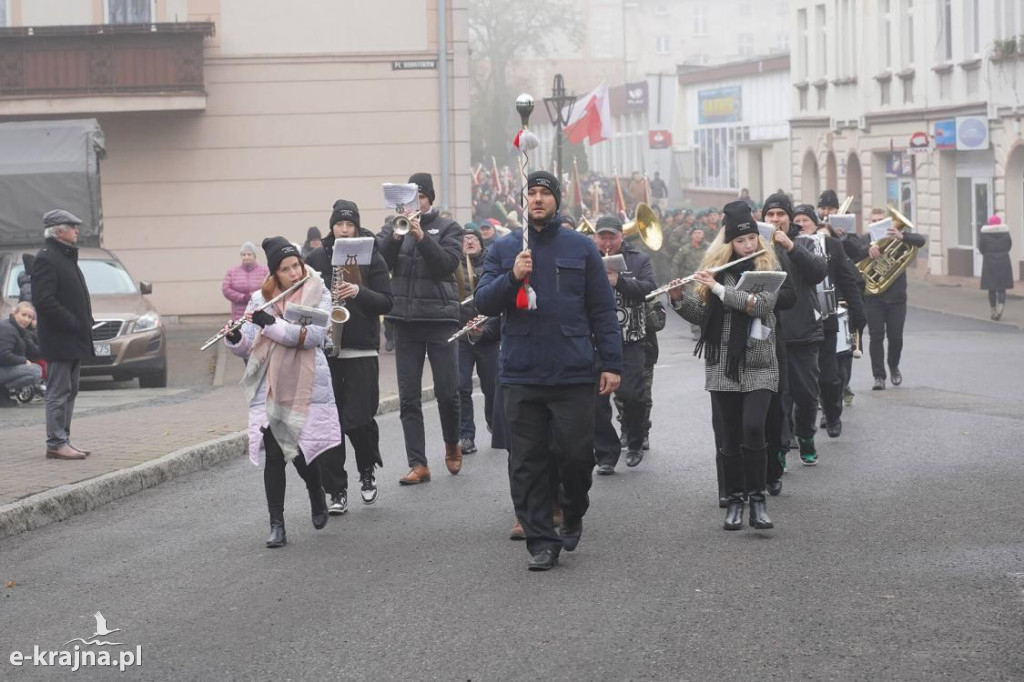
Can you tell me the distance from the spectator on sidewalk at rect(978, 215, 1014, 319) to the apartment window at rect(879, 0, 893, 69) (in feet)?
45.7

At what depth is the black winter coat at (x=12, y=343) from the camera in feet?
54.1

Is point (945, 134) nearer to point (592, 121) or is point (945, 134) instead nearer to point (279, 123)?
point (592, 121)

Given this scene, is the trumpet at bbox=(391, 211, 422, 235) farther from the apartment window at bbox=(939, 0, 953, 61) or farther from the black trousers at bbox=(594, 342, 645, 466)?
the apartment window at bbox=(939, 0, 953, 61)

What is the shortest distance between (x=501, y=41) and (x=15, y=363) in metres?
69.6

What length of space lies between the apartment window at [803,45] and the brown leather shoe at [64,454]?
38377 mm

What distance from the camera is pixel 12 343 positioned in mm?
16578

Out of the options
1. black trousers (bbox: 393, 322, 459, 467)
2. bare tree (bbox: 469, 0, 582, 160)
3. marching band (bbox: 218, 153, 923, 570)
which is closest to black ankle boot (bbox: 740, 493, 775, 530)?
marching band (bbox: 218, 153, 923, 570)

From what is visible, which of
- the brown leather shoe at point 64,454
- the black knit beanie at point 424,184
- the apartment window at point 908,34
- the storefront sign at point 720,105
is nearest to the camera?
the black knit beanie at point 424,184

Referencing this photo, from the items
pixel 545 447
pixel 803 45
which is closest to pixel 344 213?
pixel 545 447

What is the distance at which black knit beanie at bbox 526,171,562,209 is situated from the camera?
7.77 metres

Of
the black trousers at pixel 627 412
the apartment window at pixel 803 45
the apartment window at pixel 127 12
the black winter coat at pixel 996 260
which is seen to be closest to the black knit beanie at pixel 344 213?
the black trousers at pixel 627 412

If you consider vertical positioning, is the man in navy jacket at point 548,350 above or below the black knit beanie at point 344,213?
below

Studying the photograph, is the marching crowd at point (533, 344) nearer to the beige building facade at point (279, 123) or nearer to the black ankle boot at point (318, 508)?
the black ankle boot at point (318, 508)

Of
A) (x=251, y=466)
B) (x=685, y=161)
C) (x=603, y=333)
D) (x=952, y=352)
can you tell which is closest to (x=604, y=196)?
(x=685, y=161)
